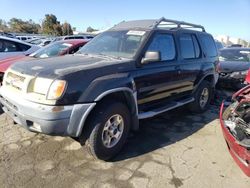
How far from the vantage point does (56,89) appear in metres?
3.08

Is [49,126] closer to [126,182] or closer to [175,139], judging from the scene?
[126,182]

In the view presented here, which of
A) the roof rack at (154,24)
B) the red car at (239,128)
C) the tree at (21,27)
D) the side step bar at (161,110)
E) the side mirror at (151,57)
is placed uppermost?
the roof rack at (154,24)

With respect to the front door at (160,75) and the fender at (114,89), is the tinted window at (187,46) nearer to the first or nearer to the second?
the front door at (160,75)

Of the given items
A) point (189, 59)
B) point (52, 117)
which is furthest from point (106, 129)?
point (189, 59)

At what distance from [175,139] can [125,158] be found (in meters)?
1.15

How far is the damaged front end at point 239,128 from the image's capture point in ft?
10.1

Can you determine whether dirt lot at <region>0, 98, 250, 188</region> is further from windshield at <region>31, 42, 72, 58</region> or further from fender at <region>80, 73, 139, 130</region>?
windshield at <region>31, 42, 72, 58</region>

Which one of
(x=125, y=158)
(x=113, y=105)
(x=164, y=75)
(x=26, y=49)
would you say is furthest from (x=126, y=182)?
(x=26, y=49)

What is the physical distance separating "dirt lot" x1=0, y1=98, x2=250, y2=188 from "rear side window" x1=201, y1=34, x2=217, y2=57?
7.12ft

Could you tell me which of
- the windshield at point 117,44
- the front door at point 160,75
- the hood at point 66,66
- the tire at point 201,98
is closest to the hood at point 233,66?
the tire at point 201,98

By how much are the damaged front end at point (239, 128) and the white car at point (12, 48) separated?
6.29 meters

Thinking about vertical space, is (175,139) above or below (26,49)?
below

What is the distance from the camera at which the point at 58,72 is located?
127 inches

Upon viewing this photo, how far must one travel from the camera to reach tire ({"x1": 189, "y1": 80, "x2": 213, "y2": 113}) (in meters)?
5.86
